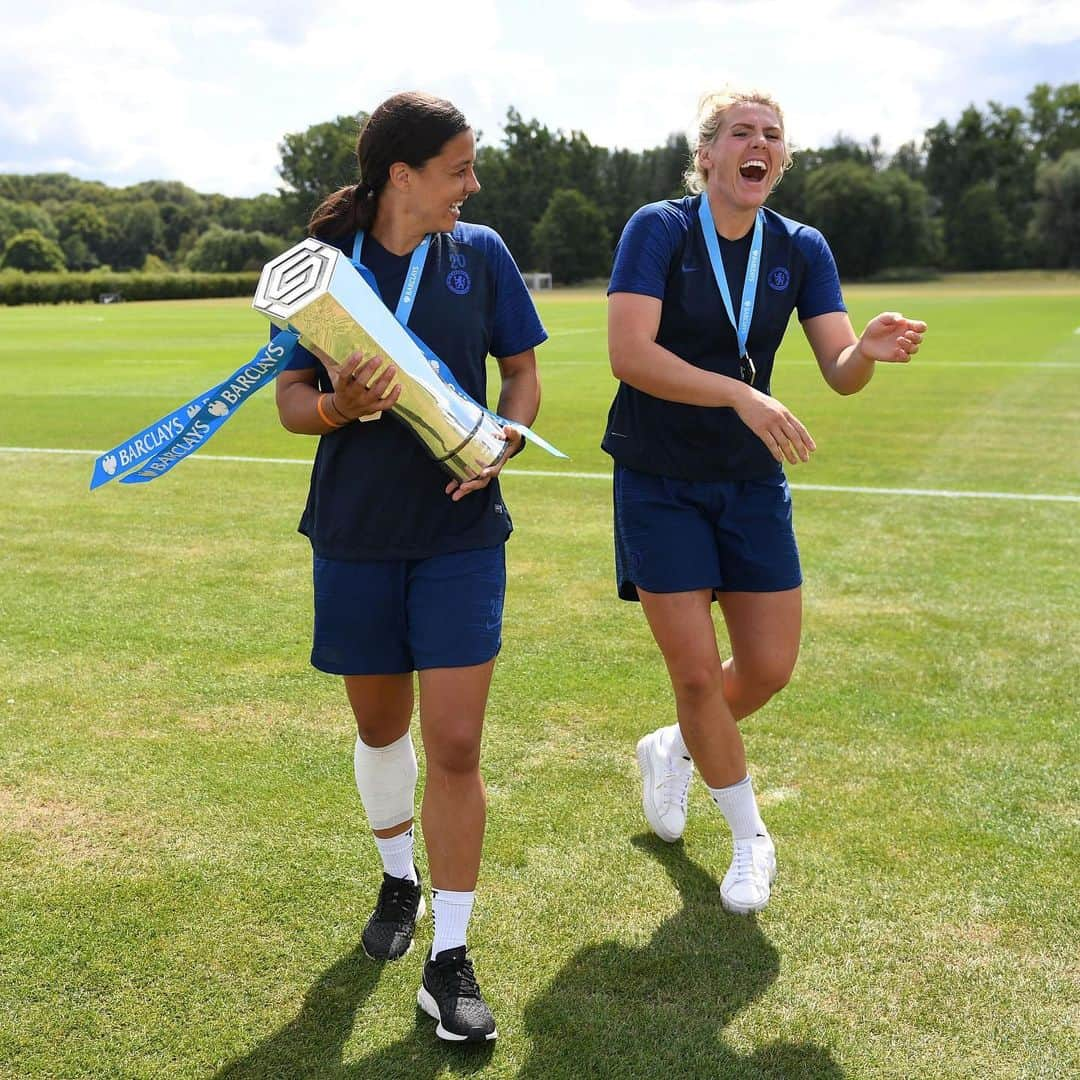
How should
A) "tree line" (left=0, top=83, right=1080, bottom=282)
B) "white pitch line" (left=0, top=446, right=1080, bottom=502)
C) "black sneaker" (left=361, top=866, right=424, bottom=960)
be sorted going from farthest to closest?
"tree line" (left=0, top=83, right=1080, bottom=282)
"white pitch line" (left=0, top=446, right=1080, bottom=502)
"black sneaker" (left=361, top=866, right=424, bottom=960)

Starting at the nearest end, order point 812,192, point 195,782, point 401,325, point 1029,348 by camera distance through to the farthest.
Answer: point 401,325 < point 195,782 < point 1029,348 < point 812,192

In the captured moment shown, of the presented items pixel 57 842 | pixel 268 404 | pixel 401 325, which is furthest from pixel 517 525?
pixel 268 404

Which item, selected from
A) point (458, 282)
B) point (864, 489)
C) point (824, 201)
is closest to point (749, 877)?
point (458, 282)

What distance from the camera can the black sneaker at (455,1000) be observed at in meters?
2.81

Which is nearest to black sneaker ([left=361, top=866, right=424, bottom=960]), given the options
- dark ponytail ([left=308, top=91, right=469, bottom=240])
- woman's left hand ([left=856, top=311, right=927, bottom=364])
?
dark ponytail ([left=308, top=91, right=469, bottom=240])

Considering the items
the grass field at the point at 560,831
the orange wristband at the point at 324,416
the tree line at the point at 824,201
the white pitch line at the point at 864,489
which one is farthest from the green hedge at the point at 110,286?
the orange wristband at the point at 324,416

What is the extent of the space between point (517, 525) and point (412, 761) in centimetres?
504

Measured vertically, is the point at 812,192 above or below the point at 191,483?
above

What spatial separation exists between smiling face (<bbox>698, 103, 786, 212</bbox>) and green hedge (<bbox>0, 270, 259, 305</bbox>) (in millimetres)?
71582

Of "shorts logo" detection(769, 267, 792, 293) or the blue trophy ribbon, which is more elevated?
"shorts logo" detection(769, 267, 792, 293)

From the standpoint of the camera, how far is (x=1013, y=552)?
Result: 24.6 ft

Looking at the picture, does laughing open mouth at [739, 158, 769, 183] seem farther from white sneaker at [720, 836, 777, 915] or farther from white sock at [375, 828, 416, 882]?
white sock at [375, 828, 416, 882]

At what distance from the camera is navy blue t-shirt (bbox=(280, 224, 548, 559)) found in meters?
2.90

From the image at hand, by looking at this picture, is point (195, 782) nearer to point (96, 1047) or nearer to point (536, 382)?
point (96, 1047)
